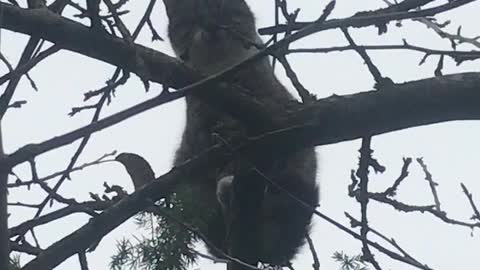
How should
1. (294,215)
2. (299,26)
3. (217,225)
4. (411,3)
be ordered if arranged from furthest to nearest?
(294,215) < (217,225) < (299,26) < (411,3)

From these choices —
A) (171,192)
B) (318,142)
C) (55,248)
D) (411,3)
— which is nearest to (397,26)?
(318,142)

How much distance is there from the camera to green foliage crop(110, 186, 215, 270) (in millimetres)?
1672

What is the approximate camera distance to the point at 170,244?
1.69 meters

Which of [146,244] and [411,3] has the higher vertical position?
[411,3]

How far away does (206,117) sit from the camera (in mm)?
3287

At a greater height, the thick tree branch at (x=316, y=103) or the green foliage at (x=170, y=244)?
the thick tree branch at (x=316, y=103)

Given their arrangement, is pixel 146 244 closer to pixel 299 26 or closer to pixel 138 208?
pixel 138 208

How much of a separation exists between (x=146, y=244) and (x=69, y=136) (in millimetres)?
478

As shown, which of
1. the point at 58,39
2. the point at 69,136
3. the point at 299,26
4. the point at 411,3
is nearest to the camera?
the point at 69,136

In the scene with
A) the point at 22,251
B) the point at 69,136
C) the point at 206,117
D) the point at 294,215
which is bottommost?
the point at 69,136

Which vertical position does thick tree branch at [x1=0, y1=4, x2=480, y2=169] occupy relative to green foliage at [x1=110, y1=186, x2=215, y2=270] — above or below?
above

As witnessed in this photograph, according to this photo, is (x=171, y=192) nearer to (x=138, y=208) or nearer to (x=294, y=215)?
(x=138, y=208)

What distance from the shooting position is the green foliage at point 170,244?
167 cm

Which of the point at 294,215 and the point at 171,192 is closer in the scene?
the point at 171,192
